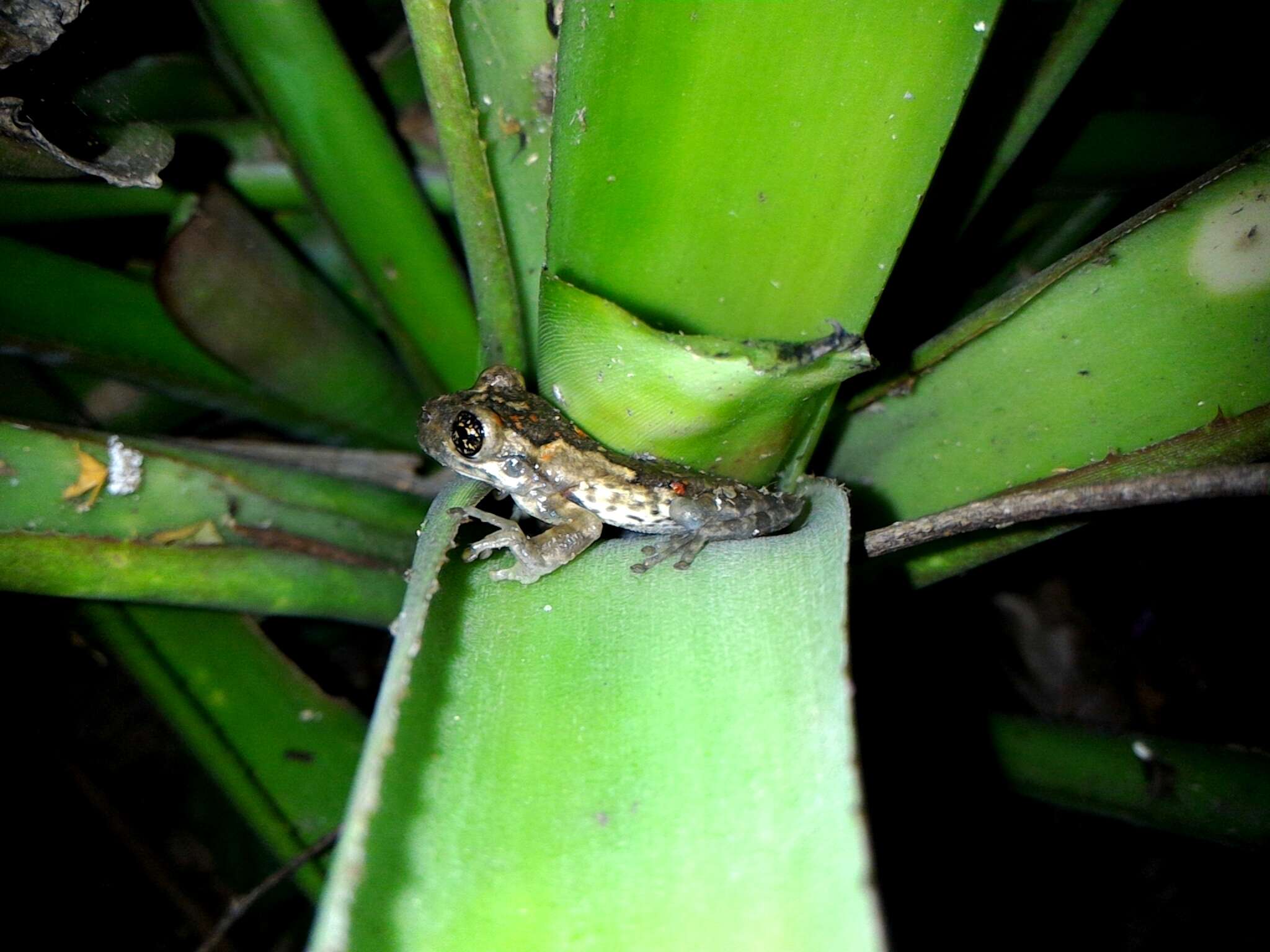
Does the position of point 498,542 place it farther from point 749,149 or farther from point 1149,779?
point 1149,779

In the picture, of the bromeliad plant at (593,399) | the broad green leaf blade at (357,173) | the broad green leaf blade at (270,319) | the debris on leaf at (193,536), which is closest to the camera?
the bromeliad plant at (593,399)

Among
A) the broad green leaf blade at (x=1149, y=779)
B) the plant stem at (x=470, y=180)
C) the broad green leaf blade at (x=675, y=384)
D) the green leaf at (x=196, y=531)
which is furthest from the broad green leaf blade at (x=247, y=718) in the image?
the broad green leaf blade at (x=1149, y=779)

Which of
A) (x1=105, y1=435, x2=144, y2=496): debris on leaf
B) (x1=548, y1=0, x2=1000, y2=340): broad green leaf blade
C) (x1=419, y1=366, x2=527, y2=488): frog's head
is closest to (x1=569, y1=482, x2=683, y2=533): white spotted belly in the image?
(x1=419, y1=366, x2=527, y2=488): frog's head

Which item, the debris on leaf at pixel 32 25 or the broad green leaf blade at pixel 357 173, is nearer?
the debris on leaf at pixel 32 25

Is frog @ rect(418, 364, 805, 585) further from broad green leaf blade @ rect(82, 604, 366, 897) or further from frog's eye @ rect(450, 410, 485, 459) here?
broad green leaf blade @ rect(82, 604, 366, 897)

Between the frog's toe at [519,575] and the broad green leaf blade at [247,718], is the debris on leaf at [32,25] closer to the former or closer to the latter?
the frog's toe at [519,575]

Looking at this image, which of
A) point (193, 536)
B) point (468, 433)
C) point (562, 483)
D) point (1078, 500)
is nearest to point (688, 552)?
point (1078, 500)
